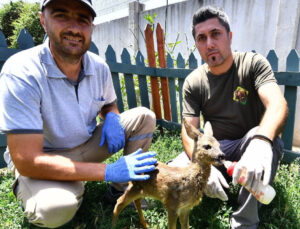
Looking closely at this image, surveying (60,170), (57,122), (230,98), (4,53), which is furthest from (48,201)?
(4,53)

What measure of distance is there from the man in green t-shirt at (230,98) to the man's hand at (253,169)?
320mm

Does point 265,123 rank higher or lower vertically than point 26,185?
higher

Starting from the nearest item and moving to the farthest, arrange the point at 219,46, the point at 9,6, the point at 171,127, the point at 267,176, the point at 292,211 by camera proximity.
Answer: the point at 267,176 < the point at 292,211 < the point at 219,46 < the point at 171,127 < the point at 9,6

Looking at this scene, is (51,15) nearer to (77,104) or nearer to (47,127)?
(77,104)

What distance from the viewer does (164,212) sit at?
261cm

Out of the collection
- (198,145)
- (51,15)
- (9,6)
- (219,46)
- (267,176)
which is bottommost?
(267,176)

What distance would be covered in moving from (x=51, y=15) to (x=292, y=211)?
9.95 ft

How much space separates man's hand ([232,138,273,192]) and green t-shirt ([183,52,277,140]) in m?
0.83

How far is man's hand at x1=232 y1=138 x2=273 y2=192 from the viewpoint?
1835 mm

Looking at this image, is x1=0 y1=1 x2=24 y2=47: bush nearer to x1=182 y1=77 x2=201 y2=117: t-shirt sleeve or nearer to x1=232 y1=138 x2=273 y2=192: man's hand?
x1=182 y1=77 x2=201 y2=117: t-shirt sleeve

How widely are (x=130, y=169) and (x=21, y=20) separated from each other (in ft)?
39.6

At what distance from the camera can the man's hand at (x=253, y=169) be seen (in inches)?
72.2

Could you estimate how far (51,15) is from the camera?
7.06 ft

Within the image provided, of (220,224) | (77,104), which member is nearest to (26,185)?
(77,104)
